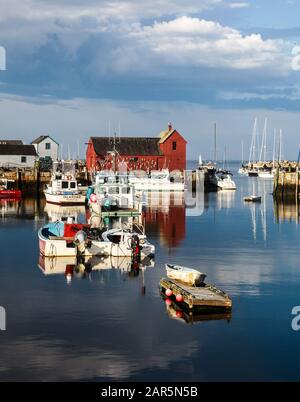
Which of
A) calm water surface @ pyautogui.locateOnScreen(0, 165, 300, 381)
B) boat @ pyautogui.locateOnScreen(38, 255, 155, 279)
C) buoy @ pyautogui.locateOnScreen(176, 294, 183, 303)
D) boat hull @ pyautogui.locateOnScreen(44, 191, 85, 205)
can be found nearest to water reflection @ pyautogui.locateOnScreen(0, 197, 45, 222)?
boat hull @ pyautogui.locateOnScreen(44, 191, 85, 205)

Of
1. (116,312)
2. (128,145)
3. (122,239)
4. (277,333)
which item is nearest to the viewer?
(277,333)

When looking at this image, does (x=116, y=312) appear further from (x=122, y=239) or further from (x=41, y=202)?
(x=41, y=202)

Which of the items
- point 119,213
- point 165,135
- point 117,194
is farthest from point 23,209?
point 165,135

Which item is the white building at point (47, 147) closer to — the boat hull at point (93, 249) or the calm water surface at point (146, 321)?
the calm water surface at point (146, 321)

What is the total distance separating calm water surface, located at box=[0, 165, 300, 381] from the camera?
18.1 meters

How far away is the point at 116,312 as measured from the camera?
23750 mm

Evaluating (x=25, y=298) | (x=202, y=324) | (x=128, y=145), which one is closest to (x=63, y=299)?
(x=25, y=298)

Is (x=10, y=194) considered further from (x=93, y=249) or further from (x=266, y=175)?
(x=266, y=175)

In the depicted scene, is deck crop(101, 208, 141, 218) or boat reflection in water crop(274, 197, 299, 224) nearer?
deck crop(101, 208, 141, 218)

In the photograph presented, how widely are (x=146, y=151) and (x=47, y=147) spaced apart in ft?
50.9

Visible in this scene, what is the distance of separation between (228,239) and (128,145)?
62843 mm

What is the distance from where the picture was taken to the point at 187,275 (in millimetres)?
25938

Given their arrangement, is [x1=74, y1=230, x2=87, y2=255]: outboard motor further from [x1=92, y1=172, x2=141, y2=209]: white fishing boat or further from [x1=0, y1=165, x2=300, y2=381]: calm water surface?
[x1=92, y1=172, x2=141, y2=209]: white fishing boat

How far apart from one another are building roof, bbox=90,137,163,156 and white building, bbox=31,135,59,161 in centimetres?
637
